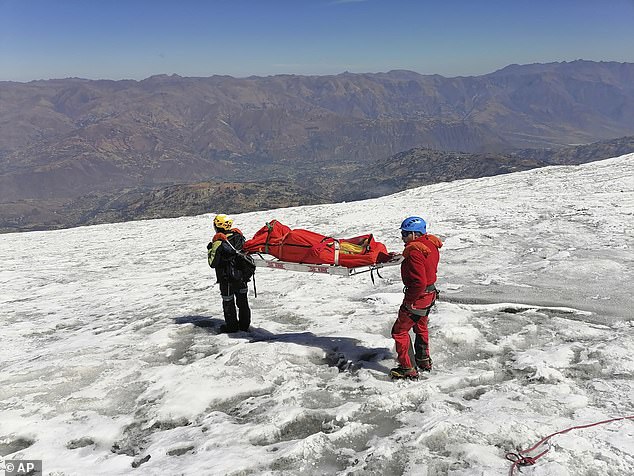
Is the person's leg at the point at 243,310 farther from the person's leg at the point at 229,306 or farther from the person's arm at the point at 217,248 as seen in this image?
the person's arm at the point at 217,248

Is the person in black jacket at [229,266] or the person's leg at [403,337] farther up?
the person in black jacket at [229,266]

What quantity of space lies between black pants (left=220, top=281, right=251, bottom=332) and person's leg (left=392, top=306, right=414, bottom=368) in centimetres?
361

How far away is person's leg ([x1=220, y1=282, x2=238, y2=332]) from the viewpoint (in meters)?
9.12

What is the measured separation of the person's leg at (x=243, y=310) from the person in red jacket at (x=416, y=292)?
3.63 metres

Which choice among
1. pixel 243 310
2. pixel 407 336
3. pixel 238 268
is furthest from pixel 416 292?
pixel 243 310

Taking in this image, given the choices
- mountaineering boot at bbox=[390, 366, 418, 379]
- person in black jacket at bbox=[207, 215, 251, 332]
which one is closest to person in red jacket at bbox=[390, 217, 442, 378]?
mountaineering boot at bbox=[390, 366, 418, 379]

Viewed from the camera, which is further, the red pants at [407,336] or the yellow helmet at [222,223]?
the yellow helmet at [222,223]

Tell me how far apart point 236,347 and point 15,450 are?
11.6 feet

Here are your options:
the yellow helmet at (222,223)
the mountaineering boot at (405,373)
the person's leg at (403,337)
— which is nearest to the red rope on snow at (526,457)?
the mountaineering boot at (405,373)

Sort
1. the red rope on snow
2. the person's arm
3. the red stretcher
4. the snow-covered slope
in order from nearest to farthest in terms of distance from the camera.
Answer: the red rope on snow
the snow-covered slope
the red stretcher
the person's arm

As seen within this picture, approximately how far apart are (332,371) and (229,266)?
311 centimetres

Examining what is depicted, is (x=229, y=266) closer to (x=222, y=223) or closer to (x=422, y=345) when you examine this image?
(x=222, y=223)

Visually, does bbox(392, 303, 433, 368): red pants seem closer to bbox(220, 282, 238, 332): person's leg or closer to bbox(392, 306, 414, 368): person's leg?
bbox(392, 306, 414, 368): person's leg

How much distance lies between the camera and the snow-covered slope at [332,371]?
5.06 m
